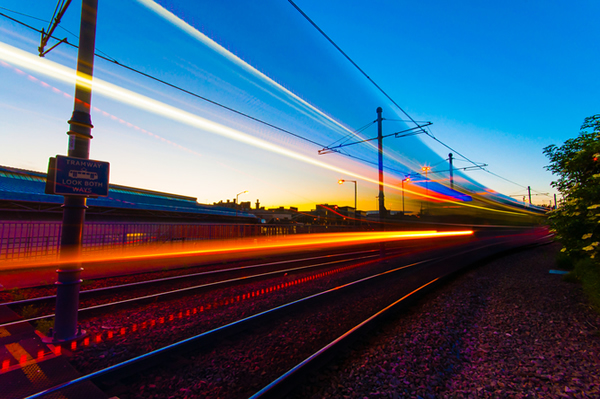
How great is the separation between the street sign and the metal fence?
10.5 metres

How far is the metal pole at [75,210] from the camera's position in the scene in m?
4.70

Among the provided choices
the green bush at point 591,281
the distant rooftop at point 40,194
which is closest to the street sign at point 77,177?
the green bush at point 591,281

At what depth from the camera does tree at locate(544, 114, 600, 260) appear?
6.36 metres

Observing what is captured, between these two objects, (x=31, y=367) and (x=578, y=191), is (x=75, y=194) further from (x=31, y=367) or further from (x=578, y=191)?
(x=578, y=191)

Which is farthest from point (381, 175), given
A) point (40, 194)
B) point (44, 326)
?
point (40, 194)

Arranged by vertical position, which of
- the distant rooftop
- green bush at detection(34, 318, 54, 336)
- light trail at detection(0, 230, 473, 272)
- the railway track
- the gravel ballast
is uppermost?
the distant rooftop

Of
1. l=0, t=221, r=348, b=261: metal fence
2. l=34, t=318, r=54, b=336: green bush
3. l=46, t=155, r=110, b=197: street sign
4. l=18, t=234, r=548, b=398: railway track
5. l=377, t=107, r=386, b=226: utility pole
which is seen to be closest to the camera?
l=18, t=234, r=548, b=398: railway track

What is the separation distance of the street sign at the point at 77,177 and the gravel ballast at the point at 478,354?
15.6ft

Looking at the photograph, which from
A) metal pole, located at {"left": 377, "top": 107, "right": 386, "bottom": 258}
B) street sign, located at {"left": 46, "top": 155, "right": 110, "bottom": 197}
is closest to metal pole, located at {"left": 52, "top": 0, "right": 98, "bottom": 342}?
street sign, located at {"left": 46, "top": 155, "right": 110, "bottom": 197}

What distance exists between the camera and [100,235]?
1422cm

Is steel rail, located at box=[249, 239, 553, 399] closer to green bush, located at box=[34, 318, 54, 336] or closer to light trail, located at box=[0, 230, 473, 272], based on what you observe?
light trail, located at box=[0, 230, 473, 272]

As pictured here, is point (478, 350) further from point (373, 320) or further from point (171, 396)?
point (171, 396)

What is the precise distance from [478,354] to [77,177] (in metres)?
7.57

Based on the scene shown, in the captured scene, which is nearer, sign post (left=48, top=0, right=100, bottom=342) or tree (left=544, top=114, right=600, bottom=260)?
sign post (left=48, top=0, right=100, bottom=342)
